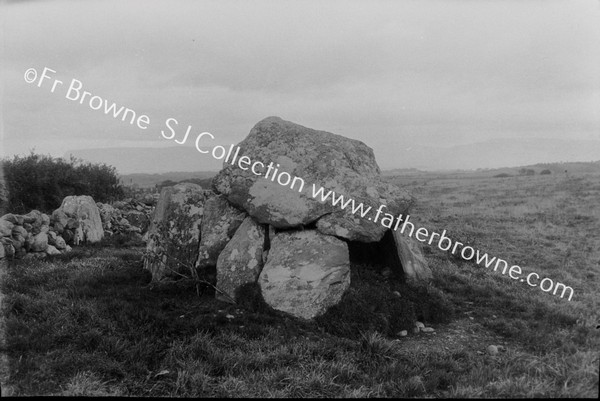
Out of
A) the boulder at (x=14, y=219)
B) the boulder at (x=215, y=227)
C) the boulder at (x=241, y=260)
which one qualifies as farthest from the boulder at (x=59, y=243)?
the boulder at (x=241, y=260)

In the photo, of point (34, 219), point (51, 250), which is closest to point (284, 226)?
point (51, 250)

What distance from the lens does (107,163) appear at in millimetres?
23891

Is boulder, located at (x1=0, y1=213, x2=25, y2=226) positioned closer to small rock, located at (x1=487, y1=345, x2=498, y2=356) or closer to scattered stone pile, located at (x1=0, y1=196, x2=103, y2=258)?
scattered stone pile, located at (x1=0, y1=196, x2=103, y2=258)

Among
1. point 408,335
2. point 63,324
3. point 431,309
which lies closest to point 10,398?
point 63,324

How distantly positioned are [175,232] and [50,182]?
1159 centimetres

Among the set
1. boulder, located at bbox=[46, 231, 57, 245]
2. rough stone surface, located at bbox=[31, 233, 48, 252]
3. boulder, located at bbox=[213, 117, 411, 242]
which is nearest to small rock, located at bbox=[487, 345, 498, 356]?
boulder, located at bbox=[213, 117, 411, 242]

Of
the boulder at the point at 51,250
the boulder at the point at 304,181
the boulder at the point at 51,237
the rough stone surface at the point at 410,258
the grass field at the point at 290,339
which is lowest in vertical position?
the boulder at the point at 51,250

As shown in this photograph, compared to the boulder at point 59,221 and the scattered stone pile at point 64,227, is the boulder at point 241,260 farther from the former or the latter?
the boulder at point 59,221

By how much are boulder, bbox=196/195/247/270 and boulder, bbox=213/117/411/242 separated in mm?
322

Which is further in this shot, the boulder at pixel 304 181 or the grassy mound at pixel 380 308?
the boulder at pixel 304 181

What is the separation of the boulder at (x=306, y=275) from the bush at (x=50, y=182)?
12.6m

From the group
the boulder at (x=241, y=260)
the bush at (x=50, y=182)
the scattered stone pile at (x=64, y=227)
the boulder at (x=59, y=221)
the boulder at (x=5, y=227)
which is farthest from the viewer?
the bush at (x=50, y=182)

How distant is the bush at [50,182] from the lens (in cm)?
1700

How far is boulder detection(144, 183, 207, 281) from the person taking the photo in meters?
8.88
